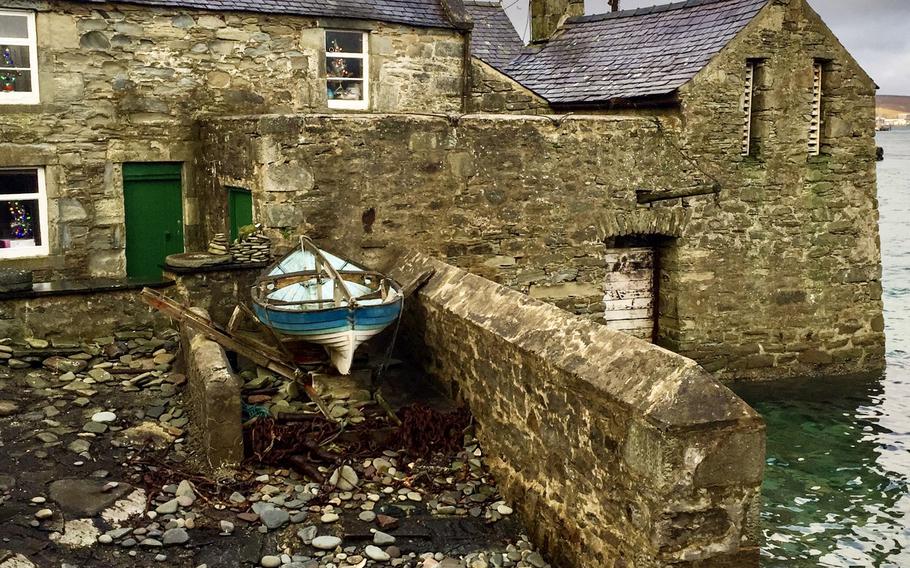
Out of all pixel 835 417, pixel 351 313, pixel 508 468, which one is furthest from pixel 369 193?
pixel 835 417

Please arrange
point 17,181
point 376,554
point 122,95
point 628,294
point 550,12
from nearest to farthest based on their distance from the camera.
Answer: point 376,554 → point 17,181 → point 122,95 → point 628,294 → point 550,12

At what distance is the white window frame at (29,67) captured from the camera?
1208 centimetres

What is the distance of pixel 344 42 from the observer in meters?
14.4

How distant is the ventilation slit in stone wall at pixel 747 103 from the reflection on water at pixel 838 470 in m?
3.55

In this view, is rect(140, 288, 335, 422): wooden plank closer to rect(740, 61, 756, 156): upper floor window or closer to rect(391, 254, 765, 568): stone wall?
rect(391, 254, 765, 568): stone wall

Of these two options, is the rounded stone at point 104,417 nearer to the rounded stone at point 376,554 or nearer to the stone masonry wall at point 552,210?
the stone masonry wall at point 552,210

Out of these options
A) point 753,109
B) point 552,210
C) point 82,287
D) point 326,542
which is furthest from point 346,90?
point 326,542

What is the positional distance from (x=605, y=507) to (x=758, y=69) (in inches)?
352

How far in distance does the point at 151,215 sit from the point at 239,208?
88.4 inches

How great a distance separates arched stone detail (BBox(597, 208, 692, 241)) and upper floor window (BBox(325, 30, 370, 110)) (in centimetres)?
440

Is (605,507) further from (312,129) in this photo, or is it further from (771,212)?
(771,212)

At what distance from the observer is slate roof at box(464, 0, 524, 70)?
2003 cm

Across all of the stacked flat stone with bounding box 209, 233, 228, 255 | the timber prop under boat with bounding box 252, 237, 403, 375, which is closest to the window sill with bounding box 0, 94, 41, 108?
the stacked flat stone with bounding box 209, 233, 228, 255

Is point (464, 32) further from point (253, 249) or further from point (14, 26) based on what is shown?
point (14, 26)
